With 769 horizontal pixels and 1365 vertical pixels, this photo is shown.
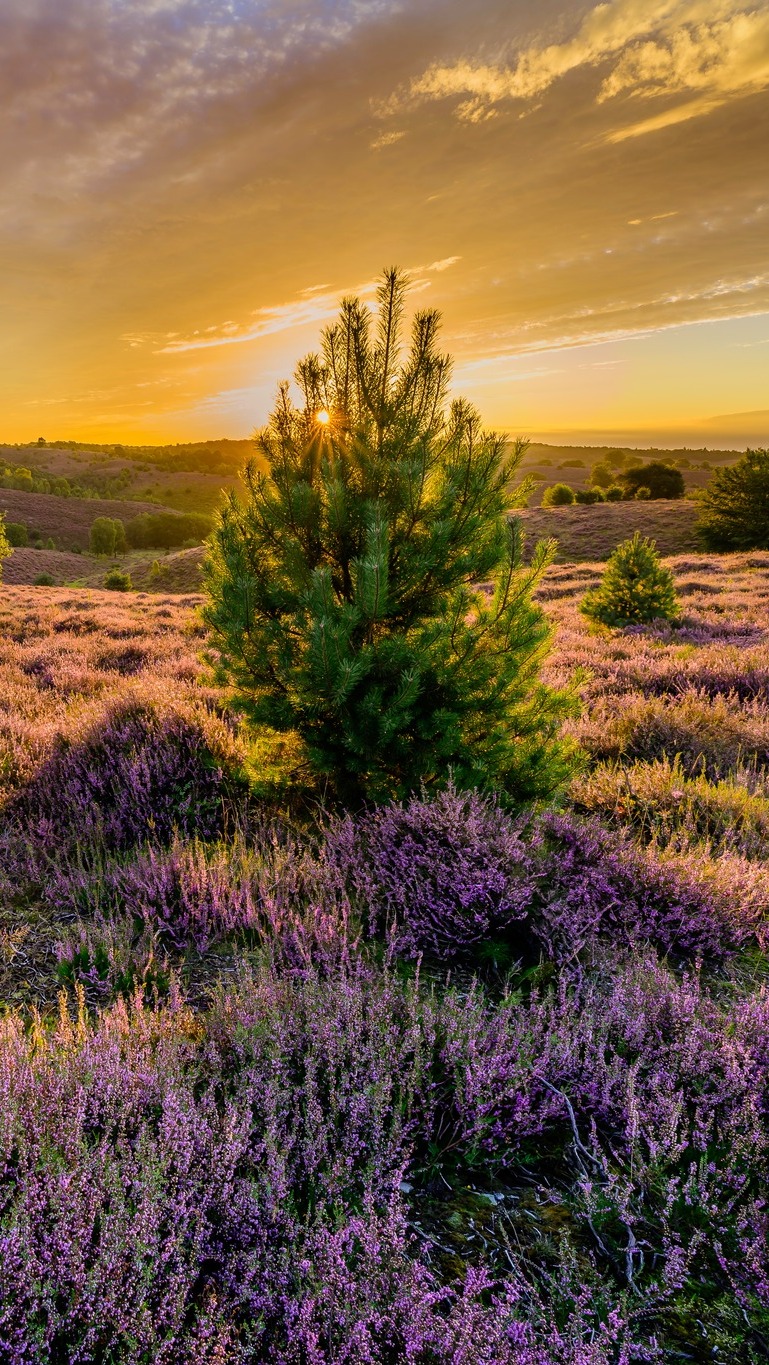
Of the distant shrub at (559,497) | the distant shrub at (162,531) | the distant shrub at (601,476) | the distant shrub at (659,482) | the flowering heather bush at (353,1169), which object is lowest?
the flowering heather bush at (353,1169)

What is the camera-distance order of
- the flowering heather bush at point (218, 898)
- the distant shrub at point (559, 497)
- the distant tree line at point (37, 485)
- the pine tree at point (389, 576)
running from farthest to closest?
the distant tree line at point (37, 485) → the distant shrub at point (559, 497) → the pine tree at point (389, 576) → the flowering heather bush at point (218, 898)

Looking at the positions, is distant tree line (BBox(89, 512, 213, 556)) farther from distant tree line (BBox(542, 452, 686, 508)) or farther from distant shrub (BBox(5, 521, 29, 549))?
distant tree line (BBox(542, 452, 686, 508))

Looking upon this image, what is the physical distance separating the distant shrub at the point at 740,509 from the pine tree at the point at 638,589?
29.7m

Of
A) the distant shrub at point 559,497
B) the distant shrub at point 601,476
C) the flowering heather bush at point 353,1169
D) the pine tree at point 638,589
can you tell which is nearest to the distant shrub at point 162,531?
the distant shrub at point 559,497

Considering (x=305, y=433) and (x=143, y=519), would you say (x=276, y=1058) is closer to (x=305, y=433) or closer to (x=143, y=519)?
(x=305, y=433)

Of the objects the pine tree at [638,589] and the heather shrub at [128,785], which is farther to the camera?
the pine tree at [638,589]

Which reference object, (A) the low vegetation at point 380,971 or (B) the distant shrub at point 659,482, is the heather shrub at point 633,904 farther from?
(B) the distant shrub at point 659,482

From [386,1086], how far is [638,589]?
13.0 metres

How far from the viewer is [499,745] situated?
431 cm

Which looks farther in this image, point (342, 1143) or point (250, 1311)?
point (342, 1143)

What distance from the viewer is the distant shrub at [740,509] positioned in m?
38.3

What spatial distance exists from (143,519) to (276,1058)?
7976 cm

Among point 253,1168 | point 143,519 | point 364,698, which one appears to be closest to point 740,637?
point 364,698

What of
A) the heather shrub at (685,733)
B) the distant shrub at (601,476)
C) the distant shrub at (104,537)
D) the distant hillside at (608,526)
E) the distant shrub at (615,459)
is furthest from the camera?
the distant shrub at (615,459)
